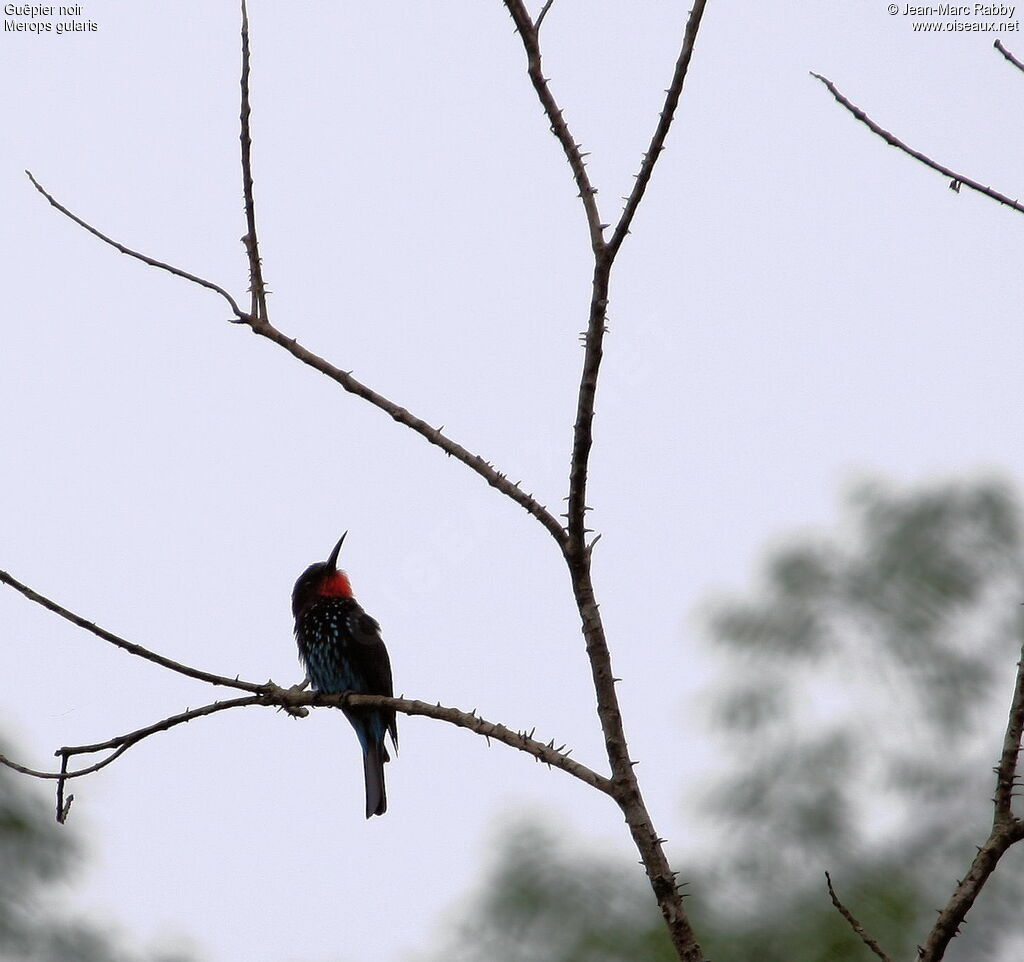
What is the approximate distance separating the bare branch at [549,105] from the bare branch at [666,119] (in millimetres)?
112

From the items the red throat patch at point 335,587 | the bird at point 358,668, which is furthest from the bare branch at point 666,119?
the red throat patch at point 335,587

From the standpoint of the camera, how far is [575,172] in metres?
2.70

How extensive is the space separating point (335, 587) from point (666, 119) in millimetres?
5192

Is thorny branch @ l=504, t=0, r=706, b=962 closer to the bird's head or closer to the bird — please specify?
the bird

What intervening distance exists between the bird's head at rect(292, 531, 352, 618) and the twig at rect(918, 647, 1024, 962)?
16.9 ft

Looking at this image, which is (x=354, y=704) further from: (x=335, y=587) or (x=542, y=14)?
(x=335, y=587)

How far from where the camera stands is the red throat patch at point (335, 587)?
7.29 m

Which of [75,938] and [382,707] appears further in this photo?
[75,938]

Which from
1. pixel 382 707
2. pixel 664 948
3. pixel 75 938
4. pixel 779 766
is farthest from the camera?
pixel 779 766

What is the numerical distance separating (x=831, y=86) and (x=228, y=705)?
204cm

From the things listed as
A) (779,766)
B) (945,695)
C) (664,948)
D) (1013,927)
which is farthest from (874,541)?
(664,948)

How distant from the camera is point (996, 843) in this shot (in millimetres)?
2371

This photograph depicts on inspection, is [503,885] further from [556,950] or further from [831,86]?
[831,86]

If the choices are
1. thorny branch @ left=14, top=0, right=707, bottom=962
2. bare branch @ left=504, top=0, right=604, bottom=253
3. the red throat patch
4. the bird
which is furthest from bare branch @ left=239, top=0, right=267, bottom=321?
the red throat patch
